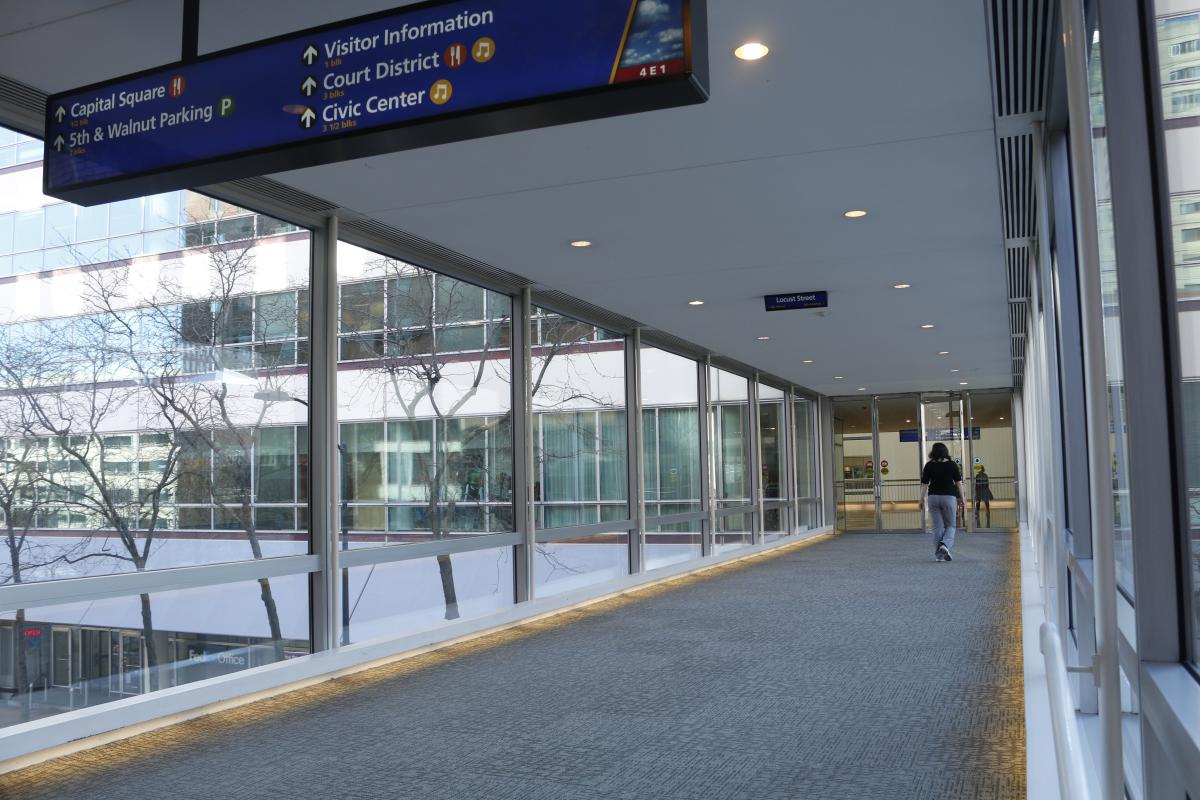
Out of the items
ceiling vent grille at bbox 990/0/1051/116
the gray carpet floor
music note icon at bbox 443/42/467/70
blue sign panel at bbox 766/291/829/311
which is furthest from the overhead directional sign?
blue sign panel at bbox 766/291/829/311

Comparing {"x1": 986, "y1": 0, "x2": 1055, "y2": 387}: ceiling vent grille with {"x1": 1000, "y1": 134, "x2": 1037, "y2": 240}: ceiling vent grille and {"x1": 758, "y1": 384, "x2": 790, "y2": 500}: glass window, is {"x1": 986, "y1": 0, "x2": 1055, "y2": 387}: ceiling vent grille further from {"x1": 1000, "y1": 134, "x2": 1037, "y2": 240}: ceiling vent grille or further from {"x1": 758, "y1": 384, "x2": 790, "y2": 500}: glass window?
{"x1": 758, "y1": 384, "x2": 790, "y2": 500}: glass window

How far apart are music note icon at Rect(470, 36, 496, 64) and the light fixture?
62.9 inches

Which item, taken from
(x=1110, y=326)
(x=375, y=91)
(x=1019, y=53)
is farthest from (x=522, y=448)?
(x=1110, y=326)

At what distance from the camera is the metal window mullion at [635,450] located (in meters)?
10.6

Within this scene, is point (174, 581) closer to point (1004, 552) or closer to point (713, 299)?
point (713, 299)

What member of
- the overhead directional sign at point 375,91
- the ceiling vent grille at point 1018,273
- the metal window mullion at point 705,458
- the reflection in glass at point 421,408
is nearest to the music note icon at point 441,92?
the overhead directional sign at point 375,91

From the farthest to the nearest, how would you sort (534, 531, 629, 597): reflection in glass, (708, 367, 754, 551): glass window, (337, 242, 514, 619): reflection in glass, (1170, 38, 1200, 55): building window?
(708, 367, 754, 551): glass window < (534, 531, 629, 597): reflection in glass < (337, 242, 514, 619): reflection in glass < (1170, 38, 1200, 55): building window

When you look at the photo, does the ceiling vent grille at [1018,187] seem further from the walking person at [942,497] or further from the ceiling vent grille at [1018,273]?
the walking person at [942,497]

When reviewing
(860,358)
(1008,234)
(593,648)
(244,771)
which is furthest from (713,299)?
(244,771)

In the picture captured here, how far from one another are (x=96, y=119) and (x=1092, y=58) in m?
3.04

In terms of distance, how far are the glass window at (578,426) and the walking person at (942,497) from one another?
4.64 metres

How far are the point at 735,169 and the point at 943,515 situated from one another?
28.5 ft

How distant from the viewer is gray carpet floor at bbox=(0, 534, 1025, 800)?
3.68 metres

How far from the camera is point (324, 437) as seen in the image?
611 cm
